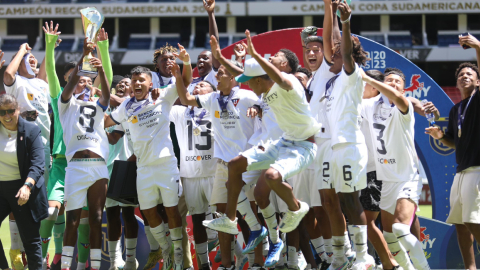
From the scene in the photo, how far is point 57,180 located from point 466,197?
529 cm

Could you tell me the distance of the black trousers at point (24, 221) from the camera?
6.21 meters

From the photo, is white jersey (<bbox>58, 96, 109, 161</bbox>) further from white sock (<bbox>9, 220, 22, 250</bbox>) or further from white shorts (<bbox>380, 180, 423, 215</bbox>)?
white shorts (<bbox>380, 180, 423, 215</bbox>)

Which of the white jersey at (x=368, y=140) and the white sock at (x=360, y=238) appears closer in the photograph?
the white sock at (x=360, y=238)

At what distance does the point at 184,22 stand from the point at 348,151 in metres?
30.3

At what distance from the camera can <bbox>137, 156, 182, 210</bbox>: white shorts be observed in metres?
6.89

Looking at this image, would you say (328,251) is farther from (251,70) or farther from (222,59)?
(222,59)

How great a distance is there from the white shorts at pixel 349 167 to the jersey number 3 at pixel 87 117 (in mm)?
3124

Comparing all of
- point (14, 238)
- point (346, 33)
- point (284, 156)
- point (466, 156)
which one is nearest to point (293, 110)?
point (284, 156)

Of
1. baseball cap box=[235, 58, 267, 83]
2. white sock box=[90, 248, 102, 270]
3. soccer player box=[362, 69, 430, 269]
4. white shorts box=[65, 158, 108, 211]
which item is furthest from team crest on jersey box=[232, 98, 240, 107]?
white sock box=[90, 248, 102, 270]

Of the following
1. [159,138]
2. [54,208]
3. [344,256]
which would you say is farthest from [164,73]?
[344,256]

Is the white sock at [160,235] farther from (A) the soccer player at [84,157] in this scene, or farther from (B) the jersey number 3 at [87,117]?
(B) the jersey number 3 at [87,117]

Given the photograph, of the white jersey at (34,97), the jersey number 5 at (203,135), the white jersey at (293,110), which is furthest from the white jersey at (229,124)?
the white jersey at (34,97)

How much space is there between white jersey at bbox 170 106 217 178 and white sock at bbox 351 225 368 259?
2.20m

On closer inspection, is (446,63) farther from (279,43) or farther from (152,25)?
(279,43)
